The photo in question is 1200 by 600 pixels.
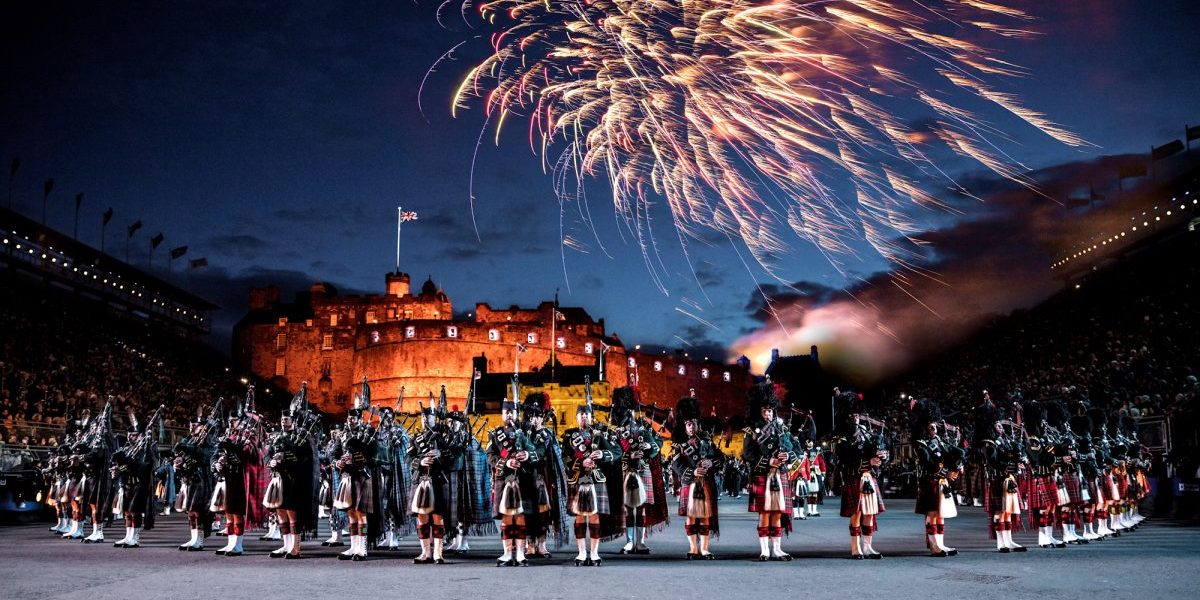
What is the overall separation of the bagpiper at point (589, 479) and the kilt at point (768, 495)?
203 centimetres

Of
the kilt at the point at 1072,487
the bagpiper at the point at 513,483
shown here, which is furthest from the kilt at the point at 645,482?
the kilt at the point at 1072,487

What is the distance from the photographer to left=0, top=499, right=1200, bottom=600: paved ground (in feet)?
32.1

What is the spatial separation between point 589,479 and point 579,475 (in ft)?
0.70

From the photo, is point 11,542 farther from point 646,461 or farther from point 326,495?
point 646,461

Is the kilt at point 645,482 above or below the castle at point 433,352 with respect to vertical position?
below

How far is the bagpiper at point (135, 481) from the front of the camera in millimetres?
17062

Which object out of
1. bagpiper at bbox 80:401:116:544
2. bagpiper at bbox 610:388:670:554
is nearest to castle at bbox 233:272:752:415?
bagpiper at bbox 80:401:116:544

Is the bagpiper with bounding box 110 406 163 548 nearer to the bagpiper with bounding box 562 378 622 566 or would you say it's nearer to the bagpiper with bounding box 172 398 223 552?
the bagpiper with bounding box 172 398 223 552

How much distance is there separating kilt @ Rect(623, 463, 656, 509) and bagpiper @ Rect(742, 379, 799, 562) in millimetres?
1559

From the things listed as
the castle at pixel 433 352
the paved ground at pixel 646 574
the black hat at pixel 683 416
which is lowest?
the paved ground at pixel 646 574

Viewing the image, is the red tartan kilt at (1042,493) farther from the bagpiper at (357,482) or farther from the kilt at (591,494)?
the bagpiper at (357,482)

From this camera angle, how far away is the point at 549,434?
549 inches

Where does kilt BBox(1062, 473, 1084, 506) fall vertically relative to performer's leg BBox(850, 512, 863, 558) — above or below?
above

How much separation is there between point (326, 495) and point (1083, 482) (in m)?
13.1
